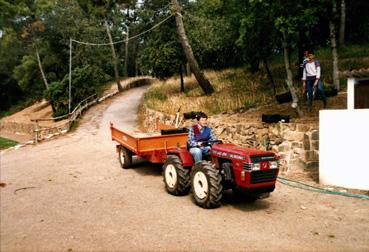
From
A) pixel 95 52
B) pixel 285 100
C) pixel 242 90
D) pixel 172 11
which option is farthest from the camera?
pixel 95 52

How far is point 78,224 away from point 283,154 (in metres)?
6.27

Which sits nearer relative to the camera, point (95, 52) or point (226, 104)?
point (226, 104)

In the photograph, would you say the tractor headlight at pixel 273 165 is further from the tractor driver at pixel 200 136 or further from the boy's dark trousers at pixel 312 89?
the boy's dark trousers at pixel 312 89

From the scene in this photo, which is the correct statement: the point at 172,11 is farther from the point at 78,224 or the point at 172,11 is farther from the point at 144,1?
the point at 78,224

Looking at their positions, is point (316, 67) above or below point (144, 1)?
below

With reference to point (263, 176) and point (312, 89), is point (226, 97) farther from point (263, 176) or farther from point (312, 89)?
point (263, 176)

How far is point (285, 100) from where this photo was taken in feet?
49.2

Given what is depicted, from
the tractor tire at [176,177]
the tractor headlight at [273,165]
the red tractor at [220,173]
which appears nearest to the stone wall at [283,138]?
the red tractor at [220,173]

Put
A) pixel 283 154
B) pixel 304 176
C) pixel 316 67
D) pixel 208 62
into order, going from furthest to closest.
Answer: pixel 208 62 → pixel 316 67 → pixel 283 154 → pixel 304 176

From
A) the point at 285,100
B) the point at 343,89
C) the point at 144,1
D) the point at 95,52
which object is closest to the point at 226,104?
the point at 285,100

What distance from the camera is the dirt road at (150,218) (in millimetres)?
6047

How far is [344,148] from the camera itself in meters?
8.85

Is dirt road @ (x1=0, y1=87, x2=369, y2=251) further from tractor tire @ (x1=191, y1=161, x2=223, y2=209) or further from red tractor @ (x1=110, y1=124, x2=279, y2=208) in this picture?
red tractor @ (x1=110, y1=124, x2=279, y2=208)

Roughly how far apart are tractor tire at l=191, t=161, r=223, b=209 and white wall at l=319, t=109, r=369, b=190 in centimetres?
329
